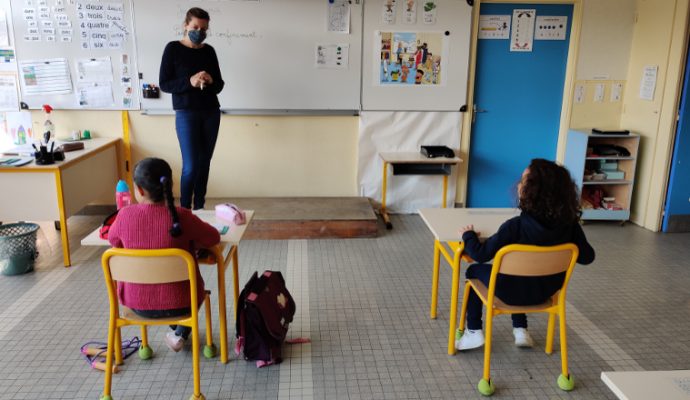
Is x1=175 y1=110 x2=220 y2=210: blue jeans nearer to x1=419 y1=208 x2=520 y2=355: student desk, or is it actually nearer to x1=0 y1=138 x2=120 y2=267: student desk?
x1=0 y1=138 x2=120 y2=267: student desk

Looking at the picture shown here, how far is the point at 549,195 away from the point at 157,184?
160 centimetres

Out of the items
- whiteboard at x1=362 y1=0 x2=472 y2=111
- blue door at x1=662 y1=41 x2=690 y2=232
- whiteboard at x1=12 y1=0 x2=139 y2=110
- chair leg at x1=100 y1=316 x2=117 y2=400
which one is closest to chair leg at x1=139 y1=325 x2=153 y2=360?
chair leg at x1=100 y1=316 x2=117 y2=400

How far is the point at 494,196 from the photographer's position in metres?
5.46

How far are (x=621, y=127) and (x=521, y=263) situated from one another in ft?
12.6

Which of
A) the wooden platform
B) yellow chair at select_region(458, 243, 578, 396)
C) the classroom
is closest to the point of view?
yellow chair at select_region(458, 243, 578, 396)

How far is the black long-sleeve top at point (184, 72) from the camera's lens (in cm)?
399

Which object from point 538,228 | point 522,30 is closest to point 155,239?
point 538,228

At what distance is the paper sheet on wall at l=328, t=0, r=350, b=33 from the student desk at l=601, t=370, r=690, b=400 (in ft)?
13.2

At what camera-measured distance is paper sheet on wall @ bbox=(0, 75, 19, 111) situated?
4.66 metres

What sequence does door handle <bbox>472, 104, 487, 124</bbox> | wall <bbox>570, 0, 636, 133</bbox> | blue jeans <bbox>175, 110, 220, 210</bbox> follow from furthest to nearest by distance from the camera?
door handle <bbox>472, 104, 487, 124</bbox>
wall <bbox>570, 0, 636, 133</bbox>
blue jeans <bbox>175, 110, 220, 210</bbox>

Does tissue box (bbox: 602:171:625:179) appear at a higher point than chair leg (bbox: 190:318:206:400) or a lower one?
higher

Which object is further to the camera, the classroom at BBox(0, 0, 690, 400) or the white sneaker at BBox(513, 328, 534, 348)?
the white sneaker at BBox(513, 328, 534, 348)

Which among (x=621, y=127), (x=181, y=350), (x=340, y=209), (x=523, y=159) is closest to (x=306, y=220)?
(x=340, y=209)

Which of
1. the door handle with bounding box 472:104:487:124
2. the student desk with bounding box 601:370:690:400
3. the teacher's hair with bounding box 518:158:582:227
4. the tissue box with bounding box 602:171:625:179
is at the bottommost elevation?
the tissue box with bounding box 602:171:625:179
